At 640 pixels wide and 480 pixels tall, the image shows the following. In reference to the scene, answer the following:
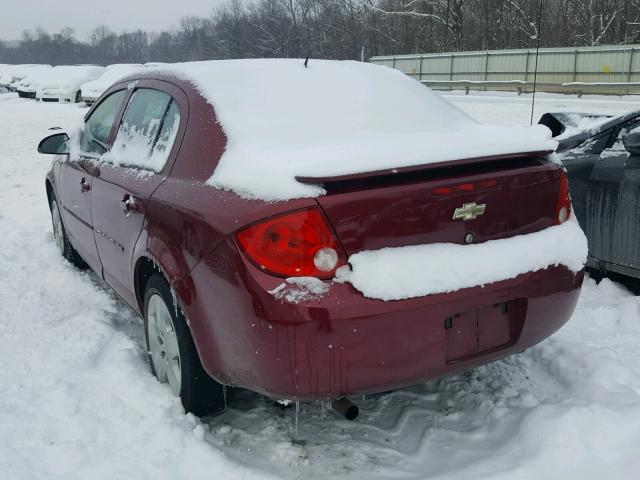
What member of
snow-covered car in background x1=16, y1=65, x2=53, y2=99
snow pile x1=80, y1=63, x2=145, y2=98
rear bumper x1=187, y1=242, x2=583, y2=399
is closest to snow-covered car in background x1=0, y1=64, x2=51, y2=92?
snow-covered car in background x1=16, y1=65, x2=53, y2=99

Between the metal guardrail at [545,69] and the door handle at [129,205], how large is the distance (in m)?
22.0

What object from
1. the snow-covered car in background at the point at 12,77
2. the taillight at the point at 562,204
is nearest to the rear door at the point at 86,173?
the taillight at the point at 562,204

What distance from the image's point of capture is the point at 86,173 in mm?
3861

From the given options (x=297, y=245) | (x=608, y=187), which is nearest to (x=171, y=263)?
(x=297, y=245)

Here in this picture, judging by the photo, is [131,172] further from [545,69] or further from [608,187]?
[545,69]

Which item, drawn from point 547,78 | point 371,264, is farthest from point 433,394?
point 547,78

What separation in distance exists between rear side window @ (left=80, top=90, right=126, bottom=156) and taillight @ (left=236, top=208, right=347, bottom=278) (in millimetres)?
1906

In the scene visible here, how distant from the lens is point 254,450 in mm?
2648

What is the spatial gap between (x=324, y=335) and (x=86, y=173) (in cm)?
231

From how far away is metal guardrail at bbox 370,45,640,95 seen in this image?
24.2m

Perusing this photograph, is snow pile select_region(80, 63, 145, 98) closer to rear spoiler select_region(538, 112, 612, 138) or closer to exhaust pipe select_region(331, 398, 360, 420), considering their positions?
rear spoiler select_region(538, 112, 612, 138)

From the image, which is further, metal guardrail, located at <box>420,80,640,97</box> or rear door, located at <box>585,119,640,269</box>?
metal guardrail, located at <box>420,80,640,97</box>

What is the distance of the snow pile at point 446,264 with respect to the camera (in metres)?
2.24

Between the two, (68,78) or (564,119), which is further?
(68,78)
